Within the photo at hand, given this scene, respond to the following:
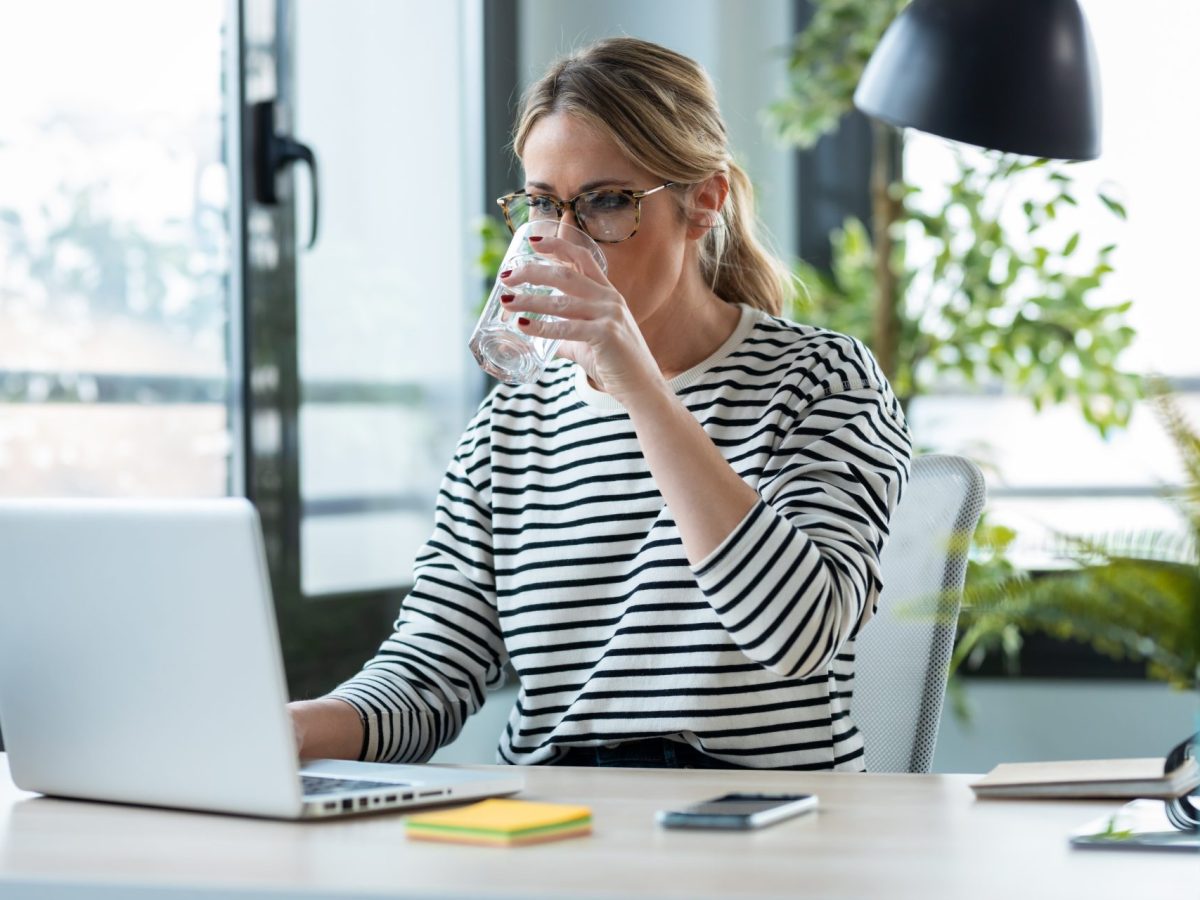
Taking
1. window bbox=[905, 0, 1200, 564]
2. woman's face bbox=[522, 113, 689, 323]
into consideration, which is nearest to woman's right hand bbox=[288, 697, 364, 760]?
woman's face bbox=[522, 113, 689, 323]

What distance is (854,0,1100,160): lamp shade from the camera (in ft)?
→ 4.67

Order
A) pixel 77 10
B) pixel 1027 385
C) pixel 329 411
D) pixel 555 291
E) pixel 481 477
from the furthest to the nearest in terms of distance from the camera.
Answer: pixel 1027 385
pixel 329 411
pixel 77 10
pixel 481 477
pixel 555 291

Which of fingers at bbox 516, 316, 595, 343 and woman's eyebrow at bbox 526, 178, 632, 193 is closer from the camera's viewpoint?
fingers at bbox 516, 316, 595, 343

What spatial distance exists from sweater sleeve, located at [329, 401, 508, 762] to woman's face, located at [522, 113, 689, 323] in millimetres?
268

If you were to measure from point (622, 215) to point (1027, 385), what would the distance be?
161 centimetres

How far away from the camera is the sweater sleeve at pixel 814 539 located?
1.24m

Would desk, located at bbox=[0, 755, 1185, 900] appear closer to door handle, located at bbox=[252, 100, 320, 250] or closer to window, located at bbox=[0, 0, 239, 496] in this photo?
window, located at bbox=[0, 0, 239, 496]

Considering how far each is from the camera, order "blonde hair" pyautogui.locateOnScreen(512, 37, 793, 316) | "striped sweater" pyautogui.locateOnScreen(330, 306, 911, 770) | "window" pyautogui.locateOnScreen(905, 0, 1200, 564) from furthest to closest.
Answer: "window" pyautogui.locateOnScreen(905, 0, 1200, 564) < "blonde hair" pyautogui.locateOnScreen(512, 37, 793, 316) < "striped sweater" pyautogui.locateOnScreen(330, 306, 911, 770)

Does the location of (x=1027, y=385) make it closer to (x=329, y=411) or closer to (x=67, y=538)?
(x=329, y=411)

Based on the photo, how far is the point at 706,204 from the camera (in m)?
1.58

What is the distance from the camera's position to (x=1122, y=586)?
0.81 meters

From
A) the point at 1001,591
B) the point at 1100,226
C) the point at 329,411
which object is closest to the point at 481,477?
the point at 1001,591

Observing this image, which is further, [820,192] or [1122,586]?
[820,192]

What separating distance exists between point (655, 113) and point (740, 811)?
2.48 feet
